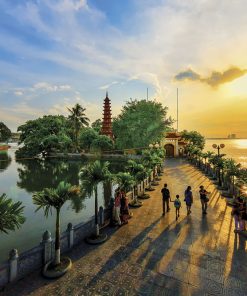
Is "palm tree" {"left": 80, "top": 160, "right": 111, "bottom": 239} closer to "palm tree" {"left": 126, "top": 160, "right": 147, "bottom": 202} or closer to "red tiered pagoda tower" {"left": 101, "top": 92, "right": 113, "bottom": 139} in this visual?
"palm tree" {"left": 126, "top": 160, "right": 147, "bottom": 202}

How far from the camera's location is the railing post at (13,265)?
7.98 metres

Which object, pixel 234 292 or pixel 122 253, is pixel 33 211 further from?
pixel 234 292

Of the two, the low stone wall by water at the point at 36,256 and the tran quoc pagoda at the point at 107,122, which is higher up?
the tran quoc pagoda at the point at 107,122

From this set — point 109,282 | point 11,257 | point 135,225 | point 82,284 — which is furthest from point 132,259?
point 11,257

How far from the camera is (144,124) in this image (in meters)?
49.2

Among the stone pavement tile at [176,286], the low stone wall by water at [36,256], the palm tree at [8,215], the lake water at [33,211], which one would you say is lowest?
the lake water at [33,211]

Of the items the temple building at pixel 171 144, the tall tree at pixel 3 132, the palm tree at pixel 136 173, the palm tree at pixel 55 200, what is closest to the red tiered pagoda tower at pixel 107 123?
the temple building at pixel 171 144

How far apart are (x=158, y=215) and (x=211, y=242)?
458cm

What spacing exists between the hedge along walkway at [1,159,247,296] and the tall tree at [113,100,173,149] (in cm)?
3634

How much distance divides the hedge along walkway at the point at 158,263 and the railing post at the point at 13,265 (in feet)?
1.02

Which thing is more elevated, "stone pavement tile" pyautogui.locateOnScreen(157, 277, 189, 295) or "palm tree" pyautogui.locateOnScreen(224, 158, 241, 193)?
"palm tree" pyautogui.locateOnScreen(224, 158, 241, 193)

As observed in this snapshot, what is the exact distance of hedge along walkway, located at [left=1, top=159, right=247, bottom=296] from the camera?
7.65m

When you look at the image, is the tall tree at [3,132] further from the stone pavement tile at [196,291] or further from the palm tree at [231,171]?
the stone pavement tile at [196,291]

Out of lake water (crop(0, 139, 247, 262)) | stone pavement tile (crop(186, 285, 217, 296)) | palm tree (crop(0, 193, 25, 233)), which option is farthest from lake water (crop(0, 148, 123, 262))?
stone pavement tile (crop(186, 285, 217, 296))
